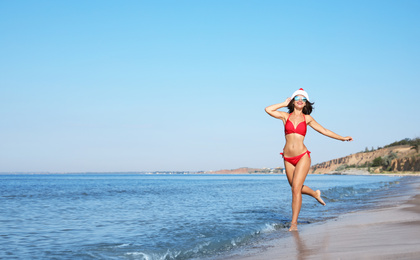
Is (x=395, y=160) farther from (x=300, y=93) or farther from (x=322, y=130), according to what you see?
(x=300, y=93)

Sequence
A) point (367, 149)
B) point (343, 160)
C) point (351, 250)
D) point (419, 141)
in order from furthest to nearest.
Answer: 1. point (343, 160)
2. point (367, 149)
3. point (419, 141)
4. point (351, 250)

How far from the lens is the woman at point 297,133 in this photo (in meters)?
7.58

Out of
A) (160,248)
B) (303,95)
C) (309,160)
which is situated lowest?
(160,248)

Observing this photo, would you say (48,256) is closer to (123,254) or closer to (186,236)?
(123,254)

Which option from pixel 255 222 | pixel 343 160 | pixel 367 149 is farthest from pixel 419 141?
pixel 255 222

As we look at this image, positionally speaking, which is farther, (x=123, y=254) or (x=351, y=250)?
(x=123, y=254)

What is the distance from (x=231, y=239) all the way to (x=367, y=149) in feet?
539

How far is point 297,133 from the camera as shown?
24.9 feet

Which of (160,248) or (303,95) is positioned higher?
(303,95)

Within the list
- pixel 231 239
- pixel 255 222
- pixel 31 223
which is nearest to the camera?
pixel 231 239

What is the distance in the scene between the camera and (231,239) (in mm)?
7961

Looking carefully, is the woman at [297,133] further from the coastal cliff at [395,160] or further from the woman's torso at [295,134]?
the coastal cliff at [395,160]

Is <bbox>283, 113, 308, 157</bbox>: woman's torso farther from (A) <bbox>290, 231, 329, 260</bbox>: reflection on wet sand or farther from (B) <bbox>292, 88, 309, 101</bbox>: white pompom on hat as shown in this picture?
(A) <bbox>290, 231, 329, 260</bbox>: reflection on wet sand

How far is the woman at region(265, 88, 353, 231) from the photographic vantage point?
24.9ft
